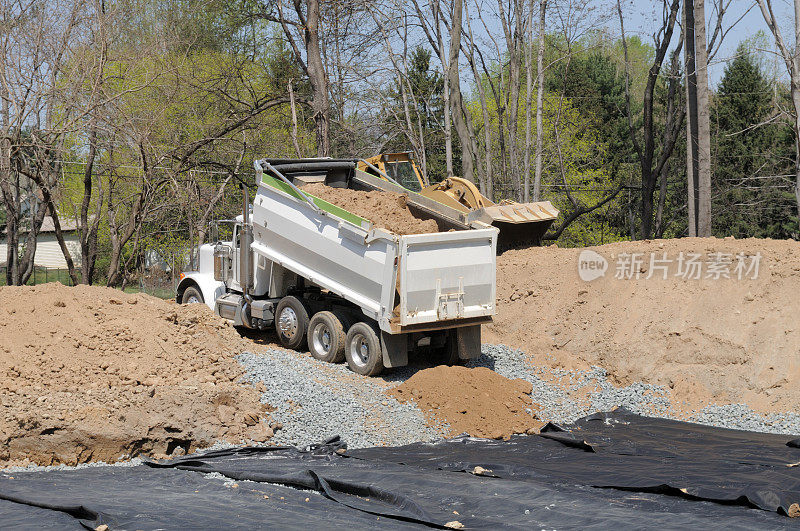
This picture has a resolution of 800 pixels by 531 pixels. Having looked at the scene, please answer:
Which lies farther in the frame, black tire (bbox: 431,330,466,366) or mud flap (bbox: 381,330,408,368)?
black tire (bbox: 431,330,466,366)

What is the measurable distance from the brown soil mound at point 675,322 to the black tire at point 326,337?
2987 millimetres

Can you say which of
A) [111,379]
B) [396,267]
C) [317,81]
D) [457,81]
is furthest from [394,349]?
[457,81]

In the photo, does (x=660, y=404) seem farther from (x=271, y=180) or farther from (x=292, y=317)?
(x=271, y=180)

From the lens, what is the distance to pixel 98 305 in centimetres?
1077

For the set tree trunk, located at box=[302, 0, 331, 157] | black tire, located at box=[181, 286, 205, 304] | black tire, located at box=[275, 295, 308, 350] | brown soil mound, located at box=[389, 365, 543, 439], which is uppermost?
tree trunk, located at box=[302, 0, 331, 157]

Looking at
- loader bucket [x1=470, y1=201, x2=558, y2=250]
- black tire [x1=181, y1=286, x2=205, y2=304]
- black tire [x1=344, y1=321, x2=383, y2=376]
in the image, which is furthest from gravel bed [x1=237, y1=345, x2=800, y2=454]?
loader bucket [x1=470, y1=201, x2=558, y2=250]

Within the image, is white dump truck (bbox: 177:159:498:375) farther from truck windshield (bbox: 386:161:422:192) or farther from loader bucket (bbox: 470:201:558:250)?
truck windshield (bbox: 386:161:422:192)

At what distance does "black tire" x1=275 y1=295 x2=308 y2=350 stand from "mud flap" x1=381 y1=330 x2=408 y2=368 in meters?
1.93

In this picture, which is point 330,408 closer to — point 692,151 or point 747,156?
point 692,151

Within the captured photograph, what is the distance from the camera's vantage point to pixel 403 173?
17.7 meters

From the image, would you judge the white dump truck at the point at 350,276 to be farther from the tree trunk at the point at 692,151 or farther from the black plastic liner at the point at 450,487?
the tree trunk at the point at 692,151

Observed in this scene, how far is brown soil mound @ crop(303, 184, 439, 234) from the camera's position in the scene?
1110 cm

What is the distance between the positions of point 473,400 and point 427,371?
35.5 inches

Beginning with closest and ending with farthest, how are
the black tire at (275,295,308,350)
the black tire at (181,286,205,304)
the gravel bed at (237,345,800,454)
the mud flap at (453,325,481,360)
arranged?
the gravel bed at (237,345,800,454), the mud flap at (453,325,481,360), the black tire at (275,295,308,350), the black tire at (181,286,205,304)
